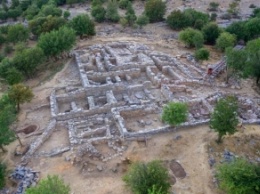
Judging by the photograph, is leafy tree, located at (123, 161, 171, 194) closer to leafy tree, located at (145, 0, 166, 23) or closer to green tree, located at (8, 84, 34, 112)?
green tree, located at (8, 84, 34, 112)

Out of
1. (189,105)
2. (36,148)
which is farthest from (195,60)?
(36,148)

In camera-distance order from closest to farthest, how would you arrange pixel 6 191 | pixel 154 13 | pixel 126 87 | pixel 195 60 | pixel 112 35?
pixel 6 191, pixel 126 87, pixel 195 60, pixel 112 35, pixel 154 13

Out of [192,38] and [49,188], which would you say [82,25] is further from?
[49,188]

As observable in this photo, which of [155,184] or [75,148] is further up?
[155,184]

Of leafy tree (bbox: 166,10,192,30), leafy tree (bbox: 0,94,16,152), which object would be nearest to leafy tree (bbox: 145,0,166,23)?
leafy tree (bbox: 166,10,192,30)

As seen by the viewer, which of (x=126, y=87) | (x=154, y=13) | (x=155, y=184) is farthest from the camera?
(x=154, y=13)

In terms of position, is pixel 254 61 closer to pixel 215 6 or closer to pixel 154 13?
pixel 154 13

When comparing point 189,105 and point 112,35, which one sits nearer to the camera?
point 189,105

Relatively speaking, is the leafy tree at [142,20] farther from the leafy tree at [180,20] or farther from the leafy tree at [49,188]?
the leafy tree at [49,188]

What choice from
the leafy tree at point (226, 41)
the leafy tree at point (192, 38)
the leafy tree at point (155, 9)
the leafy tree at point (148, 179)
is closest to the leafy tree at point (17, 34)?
the leafy tree at point (155, 9)
